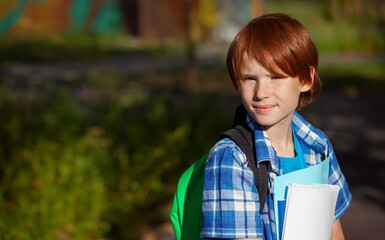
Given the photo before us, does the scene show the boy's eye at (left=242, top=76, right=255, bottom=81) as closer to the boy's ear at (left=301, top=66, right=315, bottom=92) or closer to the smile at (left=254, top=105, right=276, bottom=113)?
the smile at (left=254, top=105, right=276, bottom=113)

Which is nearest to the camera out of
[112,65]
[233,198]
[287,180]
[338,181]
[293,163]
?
[233,198]

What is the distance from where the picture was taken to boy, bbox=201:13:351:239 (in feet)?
4.91

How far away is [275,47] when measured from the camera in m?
1.56

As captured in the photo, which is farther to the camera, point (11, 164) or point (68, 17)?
point (68, 17)

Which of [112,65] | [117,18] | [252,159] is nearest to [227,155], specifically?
[252,159]

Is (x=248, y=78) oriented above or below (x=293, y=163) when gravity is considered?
above

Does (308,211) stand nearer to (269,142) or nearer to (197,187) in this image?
(269,142)

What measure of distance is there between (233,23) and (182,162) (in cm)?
424

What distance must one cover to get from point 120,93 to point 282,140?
16.1ft

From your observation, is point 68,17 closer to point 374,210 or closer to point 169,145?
point 169,145

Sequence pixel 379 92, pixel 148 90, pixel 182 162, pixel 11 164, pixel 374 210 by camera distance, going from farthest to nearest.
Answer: pixel 379 92
pixel 148 90
pixel 182 162
pixel 374 210
pixel 11 164

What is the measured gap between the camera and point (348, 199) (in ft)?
6.23

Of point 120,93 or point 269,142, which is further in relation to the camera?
point 120,93

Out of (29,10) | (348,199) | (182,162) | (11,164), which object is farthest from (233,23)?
(348,199)
